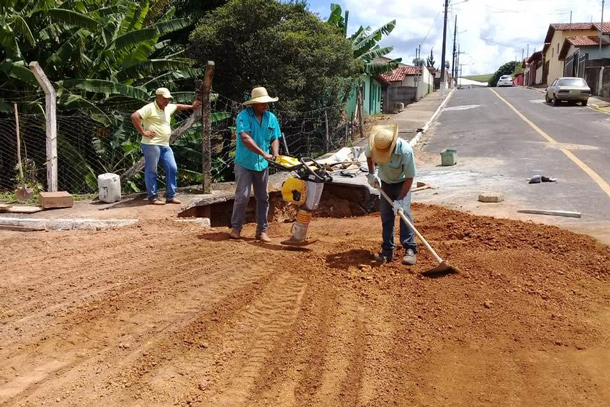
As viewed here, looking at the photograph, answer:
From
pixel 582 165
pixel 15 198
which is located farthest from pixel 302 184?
pixel 582 165

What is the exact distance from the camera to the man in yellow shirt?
7809 mm

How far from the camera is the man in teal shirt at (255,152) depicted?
19.8 feet

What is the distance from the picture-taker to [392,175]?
5.58 meters

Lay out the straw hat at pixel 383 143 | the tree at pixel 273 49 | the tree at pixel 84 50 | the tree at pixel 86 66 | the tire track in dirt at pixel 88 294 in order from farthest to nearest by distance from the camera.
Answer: the tree at pixel 273 49 < the tree at pixel 86 66 < the tree at pixel 84 50 < the straw hat at pixel 383 143 < the tire track in dirt at pixel 88 294

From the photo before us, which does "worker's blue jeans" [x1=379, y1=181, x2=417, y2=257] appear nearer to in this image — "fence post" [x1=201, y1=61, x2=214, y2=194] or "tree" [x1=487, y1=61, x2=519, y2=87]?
"fence post" [x1=201, y1=61, x2=214, y2=194]

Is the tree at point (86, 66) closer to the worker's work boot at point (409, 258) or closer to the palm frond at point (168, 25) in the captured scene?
the palm frond at point (168, 25)

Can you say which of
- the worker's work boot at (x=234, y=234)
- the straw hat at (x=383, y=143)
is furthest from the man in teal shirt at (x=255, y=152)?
the straw hat at (x=383, y=143)

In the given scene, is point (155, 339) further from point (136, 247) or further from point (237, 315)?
point (136, 247)

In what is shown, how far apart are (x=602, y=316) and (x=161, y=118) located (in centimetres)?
598

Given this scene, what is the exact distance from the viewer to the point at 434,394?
3.39 m

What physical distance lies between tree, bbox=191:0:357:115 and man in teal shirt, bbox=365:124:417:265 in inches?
359

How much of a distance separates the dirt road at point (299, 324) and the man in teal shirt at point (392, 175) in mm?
241

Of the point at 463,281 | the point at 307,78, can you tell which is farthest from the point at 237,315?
the point at 307,78

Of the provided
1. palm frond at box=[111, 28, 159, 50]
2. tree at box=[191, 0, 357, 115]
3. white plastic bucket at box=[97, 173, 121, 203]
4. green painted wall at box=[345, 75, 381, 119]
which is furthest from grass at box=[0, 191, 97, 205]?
green painted wall at box=[345, 75, 381, 119]
